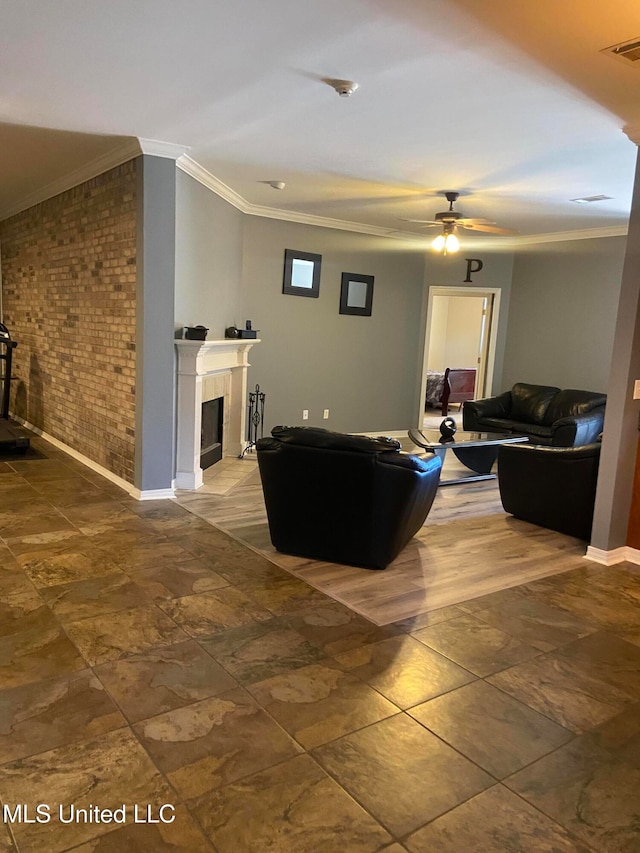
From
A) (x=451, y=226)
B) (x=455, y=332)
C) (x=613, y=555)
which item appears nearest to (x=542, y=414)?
(x=451, y=226)

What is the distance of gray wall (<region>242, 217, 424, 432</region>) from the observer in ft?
22.6

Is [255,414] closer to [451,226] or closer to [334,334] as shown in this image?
[334,334]

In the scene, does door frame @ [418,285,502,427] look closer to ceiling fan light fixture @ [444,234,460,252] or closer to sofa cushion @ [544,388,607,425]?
sofa cushion @ [544,388,607,425]

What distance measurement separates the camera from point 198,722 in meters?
2.22

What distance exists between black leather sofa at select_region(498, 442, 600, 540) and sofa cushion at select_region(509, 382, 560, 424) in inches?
104

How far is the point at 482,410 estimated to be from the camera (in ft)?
23.9

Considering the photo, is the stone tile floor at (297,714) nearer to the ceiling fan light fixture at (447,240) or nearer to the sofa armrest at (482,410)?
the ceiling fan light fixture at (447,240)

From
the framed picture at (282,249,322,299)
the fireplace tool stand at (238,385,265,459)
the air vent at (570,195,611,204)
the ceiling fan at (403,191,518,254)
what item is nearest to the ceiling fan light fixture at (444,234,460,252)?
the ceiling fan at (403,191,518,254)

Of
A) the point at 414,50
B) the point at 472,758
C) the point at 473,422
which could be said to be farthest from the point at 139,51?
the point at 473,422

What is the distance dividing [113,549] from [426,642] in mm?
1975

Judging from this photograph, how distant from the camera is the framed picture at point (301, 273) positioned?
696 cm

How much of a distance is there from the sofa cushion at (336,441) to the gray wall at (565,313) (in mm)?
4532

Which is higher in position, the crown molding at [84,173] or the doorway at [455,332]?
the crown molding at [84,173]

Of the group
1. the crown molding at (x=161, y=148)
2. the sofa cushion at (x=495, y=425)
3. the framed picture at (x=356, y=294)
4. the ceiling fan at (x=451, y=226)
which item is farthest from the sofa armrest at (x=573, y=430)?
the crown molding at (x=161, y=148)
